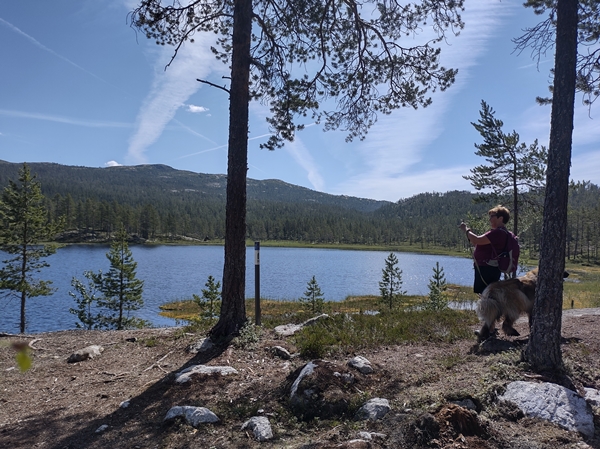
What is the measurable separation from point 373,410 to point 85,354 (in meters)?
5.24

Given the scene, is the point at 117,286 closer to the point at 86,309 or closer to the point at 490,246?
the point at 86,309

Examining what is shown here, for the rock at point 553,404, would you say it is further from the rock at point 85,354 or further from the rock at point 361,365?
the rock at point 85,354

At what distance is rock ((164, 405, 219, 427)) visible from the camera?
13.4ft

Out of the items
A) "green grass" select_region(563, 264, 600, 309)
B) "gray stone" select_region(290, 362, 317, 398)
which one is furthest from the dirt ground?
"green grass" select_region(563, 264, 600, 309)

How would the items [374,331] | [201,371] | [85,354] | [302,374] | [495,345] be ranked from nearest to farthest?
[302,374] < [201,371] < [495,345] < [85,354] < [374,331]

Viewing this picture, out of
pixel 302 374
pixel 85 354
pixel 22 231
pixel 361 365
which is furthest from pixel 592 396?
pixel 22 231

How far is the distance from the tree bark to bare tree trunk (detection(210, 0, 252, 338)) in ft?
14.4

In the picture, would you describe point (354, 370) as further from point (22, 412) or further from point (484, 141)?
point (484, 141)

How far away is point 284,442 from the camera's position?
365 centimetres

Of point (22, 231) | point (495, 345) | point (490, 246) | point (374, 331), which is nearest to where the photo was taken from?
point (495, 345)

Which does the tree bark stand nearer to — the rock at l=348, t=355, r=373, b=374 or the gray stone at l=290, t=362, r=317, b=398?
the rock at l=348, t=355, r=373, b=374

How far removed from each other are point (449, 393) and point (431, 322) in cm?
420

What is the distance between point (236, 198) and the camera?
6.77 metres

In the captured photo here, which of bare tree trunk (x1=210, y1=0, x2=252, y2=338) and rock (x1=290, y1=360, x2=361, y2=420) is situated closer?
rock (x1=290, y1=360, x2=361, y2=420)
